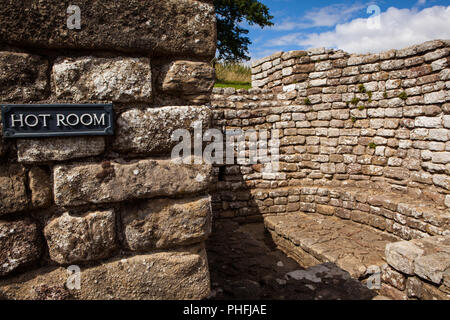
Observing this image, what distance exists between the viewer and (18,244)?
1.39 meters

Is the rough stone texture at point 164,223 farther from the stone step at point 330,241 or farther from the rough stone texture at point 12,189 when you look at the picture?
the stone step at point 330,241

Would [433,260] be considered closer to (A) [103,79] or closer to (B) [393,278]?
(B) [393,278]

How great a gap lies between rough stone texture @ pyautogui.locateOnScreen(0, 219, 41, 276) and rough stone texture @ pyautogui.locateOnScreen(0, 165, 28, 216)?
0.08 metres

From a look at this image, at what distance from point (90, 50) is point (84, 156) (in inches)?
20.6

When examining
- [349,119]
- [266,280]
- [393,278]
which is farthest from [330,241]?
[266,280]

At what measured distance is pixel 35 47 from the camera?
1.36m

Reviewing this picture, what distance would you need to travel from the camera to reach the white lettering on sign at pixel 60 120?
1326mm

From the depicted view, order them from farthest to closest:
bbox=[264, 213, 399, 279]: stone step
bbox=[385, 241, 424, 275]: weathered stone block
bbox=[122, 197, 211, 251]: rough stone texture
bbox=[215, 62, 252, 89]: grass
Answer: bbox=[215, 62, 252, 89]: grass
bbox=[264, 213, 399, 279]: stone step
bbox=[385, 241, 424, 275]: weathered stone block
bbox=[122, 197, 211, 251]: rough stone texture

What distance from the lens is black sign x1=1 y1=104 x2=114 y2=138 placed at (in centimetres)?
132

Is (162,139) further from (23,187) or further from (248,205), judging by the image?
(248,205)

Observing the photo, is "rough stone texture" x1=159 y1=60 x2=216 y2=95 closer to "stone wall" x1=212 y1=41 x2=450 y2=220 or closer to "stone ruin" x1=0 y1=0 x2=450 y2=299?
"stone ruin" x1=0 y1=0 x2=450 y2=299

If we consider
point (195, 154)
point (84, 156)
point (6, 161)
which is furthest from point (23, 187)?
point (195, 154)

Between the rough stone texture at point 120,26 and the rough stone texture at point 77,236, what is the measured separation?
2.75 feet

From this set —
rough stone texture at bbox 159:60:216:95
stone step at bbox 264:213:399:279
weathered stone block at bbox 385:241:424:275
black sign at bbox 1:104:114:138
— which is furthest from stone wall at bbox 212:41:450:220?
black sign at bbox 1:104:114:138
